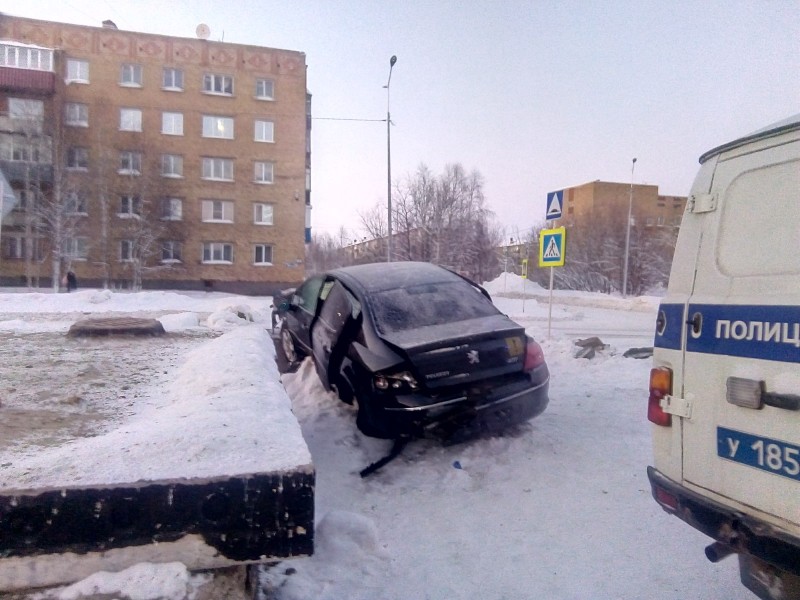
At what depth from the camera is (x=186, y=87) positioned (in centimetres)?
3656

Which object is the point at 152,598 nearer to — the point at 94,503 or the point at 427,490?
the point at 94,503

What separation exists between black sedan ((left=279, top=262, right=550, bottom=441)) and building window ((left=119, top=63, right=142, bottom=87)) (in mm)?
36473

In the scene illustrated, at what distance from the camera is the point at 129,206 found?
35906 mm

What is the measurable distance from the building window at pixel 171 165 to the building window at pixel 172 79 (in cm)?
418

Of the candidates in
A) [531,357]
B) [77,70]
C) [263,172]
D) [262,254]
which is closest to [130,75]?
[77,70]

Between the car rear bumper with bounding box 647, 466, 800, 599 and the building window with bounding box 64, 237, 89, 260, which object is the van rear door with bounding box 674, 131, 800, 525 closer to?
the car rear bumper with bounding box 647, 466, 800, 599

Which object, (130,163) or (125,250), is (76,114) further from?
(125,250)

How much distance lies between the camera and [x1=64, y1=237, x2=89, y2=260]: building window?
3450 cm

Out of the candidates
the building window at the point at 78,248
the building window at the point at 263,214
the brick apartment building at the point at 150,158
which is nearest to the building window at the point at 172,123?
the brick apartment building at the point at 150,158

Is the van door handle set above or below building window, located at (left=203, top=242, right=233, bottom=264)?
below

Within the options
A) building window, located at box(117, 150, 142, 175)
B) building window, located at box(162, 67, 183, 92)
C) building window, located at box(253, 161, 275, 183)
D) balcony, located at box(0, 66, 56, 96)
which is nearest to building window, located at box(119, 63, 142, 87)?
building window, located at box(162, 67, 183, 92)

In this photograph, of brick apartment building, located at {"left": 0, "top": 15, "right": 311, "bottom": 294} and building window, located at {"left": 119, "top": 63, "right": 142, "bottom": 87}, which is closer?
brick apartment building, located at {"left": 0, "top": 15, "right": 311, "bottom": 294}

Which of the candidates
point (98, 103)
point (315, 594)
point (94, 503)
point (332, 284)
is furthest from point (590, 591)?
point (98, 103)

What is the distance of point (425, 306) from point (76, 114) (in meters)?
38.1
